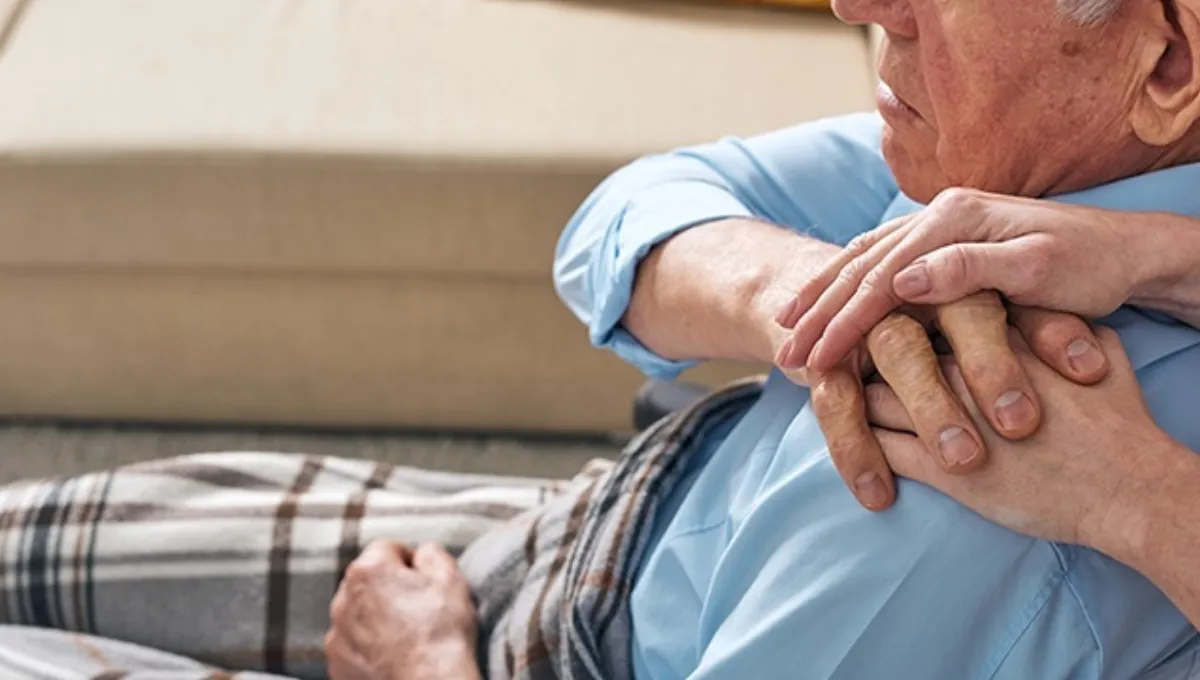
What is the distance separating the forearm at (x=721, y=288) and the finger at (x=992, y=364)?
16cm

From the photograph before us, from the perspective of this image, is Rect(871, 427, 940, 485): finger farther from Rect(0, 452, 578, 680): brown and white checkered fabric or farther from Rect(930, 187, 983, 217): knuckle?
Rect(0, 452, 578, 680): brown and white checkered fabric

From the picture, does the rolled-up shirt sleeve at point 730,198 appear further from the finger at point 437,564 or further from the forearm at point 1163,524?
the forearm at point 1163,524

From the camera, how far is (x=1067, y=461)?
69 cm

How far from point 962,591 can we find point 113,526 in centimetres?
80

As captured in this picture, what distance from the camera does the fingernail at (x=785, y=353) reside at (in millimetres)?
790

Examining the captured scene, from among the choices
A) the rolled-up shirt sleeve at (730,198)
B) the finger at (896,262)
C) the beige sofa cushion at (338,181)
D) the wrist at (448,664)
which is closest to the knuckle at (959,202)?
the finger at (896,262)

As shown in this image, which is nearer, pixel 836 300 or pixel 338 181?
pixel 836 300

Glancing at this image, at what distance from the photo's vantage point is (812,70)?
6.30ft

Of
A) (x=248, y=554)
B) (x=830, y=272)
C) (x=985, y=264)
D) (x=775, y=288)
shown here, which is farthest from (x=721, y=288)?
(x=248, y=554)

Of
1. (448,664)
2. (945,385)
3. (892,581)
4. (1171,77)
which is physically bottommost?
(448,664)

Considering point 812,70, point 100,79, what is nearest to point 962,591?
point 812,70

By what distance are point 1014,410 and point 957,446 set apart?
0.04m

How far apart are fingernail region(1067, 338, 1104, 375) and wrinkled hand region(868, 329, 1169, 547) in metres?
0.01

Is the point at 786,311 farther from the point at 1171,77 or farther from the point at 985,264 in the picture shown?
the point at 1171,77
